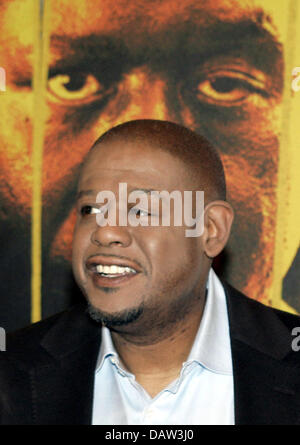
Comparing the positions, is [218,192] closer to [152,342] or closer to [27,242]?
[152,342]

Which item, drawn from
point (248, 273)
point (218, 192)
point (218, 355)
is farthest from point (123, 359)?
point (248, 273)

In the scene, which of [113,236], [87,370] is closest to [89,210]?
[113,236]

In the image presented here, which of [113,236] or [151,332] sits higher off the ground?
[113,236]

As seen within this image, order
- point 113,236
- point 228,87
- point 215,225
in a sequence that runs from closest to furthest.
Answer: point 113,236, point 215,225, point 228,87

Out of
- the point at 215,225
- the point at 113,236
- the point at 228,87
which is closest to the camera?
the point at 113,236

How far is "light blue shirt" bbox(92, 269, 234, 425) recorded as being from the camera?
1.75 meters

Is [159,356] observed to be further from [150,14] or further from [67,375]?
[150,14]

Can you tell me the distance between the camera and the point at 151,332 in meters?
1.82

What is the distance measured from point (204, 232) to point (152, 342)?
1.12 ft

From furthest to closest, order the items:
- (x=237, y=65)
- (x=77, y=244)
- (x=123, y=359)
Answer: (x=237, y=65) < (x=123, y=359) < (x=77, y=244)

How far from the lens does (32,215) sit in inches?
102

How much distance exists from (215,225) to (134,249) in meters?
0.31

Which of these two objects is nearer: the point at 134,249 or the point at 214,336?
the point at 134,249

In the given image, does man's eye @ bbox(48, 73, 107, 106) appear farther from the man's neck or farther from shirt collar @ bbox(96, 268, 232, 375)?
the man's neck
